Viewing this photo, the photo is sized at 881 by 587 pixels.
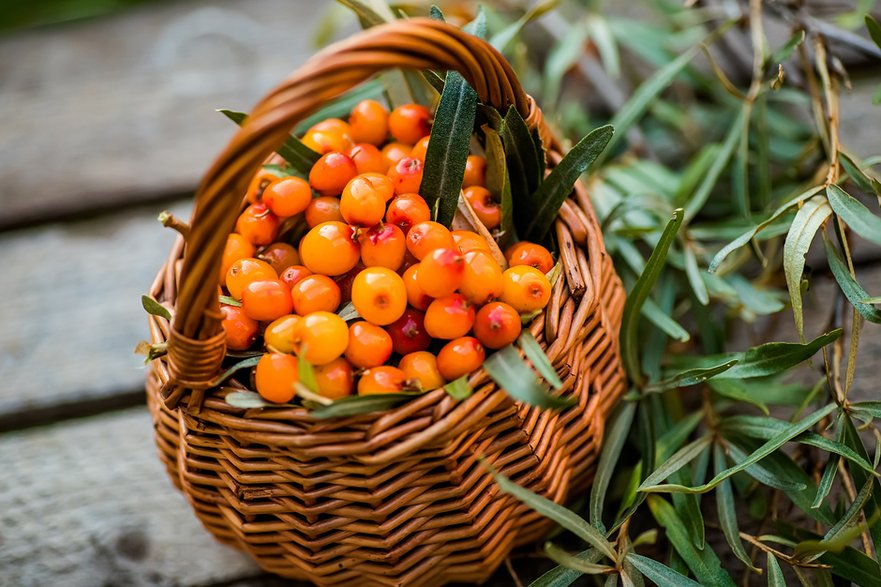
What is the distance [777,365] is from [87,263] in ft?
2.77

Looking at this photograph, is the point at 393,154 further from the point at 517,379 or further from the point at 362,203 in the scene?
the point at 517,379

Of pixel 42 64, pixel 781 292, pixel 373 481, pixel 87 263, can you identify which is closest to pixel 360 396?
pixel 373 481

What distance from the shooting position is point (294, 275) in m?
0.58

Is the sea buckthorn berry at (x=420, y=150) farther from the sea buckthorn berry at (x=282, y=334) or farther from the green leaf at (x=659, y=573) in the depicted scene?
the green leaf at (x=659, y=573)

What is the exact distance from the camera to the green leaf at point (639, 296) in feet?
1.90

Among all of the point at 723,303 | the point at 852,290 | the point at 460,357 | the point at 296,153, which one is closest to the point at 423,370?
the point at 460,357

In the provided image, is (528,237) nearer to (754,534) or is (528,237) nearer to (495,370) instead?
(495,370)

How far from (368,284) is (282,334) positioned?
7 cm

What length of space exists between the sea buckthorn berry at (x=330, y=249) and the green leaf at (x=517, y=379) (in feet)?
0.44

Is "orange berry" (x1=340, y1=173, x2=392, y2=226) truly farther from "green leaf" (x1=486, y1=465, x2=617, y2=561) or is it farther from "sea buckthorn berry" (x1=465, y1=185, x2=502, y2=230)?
"green leaf" (x1=486, y1=465, x2=617, y2=561)

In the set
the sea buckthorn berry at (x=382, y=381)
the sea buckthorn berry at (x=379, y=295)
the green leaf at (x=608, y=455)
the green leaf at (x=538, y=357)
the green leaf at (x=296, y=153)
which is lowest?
the green leaf at (x=608, y=455)

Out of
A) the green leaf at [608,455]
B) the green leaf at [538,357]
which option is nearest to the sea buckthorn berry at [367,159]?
the green leaf at [538,357]

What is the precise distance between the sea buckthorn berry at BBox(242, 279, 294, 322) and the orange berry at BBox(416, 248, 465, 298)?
0.35 ft

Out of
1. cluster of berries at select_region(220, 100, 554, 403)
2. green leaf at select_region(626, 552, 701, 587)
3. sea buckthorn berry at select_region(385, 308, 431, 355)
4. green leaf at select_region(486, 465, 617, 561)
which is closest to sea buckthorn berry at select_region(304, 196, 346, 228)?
cluster of berries at select_region(220, 100, 554, 403)
